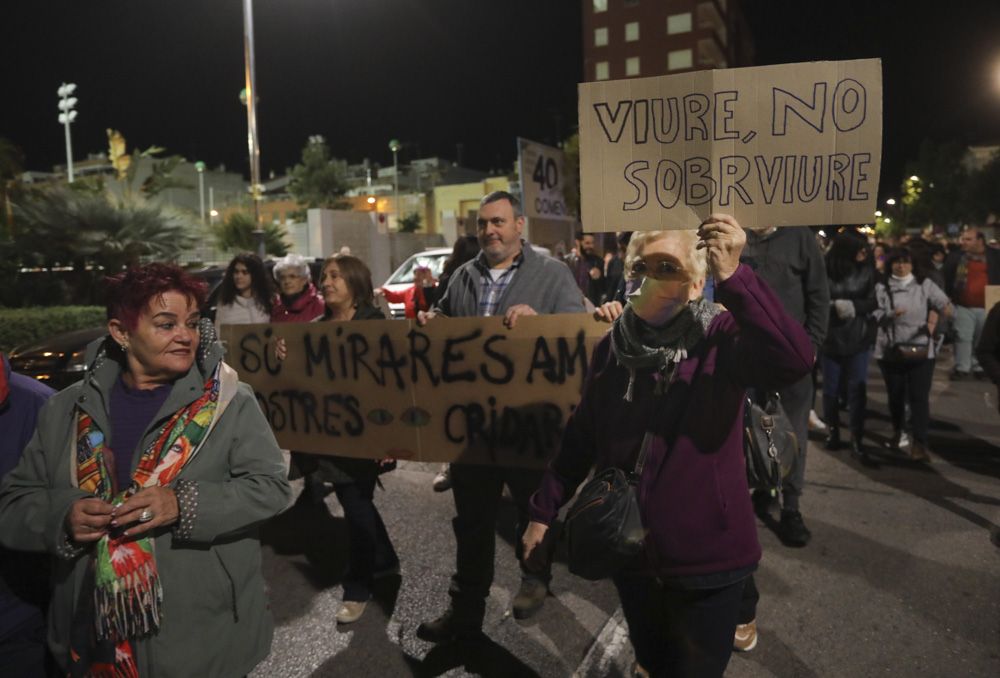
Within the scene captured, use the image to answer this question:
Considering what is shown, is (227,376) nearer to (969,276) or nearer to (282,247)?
(969,276)

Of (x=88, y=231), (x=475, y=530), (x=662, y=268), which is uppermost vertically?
(x=88, y=231)

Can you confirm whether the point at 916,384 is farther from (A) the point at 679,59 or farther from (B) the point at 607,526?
(A) the point at 679,59

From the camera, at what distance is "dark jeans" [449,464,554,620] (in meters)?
3.62

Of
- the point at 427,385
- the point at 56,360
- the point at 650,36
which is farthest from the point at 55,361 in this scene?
the point at 650,36

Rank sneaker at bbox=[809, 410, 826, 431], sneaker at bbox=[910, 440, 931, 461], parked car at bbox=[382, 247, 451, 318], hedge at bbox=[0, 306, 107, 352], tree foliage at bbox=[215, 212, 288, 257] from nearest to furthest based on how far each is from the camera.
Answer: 1. sneaker at bbox=[910, 440, 931, 461]
2. sneaker at bbox=[809, 410, 826, 431]
3. hedge at bbox=[0, 306, 107, 352]
4. parked car at bbox=[382, 247, 451, 318]
5. tree foliage at bbox=[215, 212, 288, 257]

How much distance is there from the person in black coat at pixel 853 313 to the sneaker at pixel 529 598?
388cm

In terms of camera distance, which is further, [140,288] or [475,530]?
[475,530]

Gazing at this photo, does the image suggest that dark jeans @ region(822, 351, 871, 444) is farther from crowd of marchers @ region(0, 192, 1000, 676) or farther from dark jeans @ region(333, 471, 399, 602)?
crowd of marchers @ region(0, 192, 1000, 676)

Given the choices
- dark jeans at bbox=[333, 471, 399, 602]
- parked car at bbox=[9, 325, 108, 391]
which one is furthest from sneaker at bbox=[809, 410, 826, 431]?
parked car at bbox=[9, 325, 108, 391]

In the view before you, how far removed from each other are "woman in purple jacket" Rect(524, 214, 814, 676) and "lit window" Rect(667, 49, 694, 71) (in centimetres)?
5888

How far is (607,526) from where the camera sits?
201 cm

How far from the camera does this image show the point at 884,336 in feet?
21.0

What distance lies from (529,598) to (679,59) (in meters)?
59.4

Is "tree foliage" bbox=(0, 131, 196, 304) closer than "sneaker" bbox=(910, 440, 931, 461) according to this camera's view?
No
